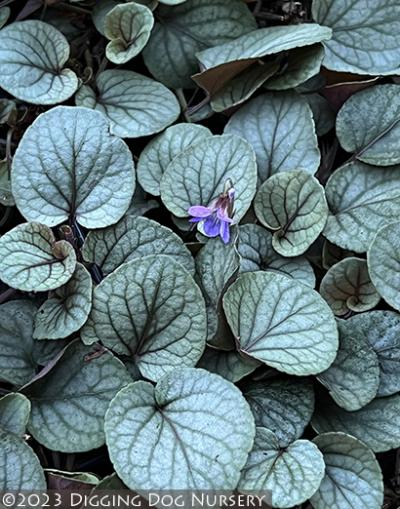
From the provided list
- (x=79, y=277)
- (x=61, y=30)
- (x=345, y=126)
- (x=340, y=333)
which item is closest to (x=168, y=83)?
(x=61, y=30)

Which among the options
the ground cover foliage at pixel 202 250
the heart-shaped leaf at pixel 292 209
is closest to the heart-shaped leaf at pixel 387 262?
the ground cover foliage at pixel 202 250

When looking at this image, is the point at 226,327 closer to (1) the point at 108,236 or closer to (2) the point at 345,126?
(1) the point at 108,236

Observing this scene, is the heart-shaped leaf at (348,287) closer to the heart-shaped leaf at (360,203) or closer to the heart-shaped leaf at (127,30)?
the heart-shaped leaf at (360,203)

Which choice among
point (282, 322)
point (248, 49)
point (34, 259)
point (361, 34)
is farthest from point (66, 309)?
point (361, 34)

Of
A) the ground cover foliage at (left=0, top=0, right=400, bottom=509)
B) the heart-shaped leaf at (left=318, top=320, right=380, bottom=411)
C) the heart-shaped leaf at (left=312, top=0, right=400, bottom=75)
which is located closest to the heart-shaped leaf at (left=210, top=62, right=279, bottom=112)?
the ground cover foliage at (left=0, top=0, right=400, bottom=509)

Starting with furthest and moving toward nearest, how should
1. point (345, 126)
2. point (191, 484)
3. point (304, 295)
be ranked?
point (345, 126) → point (304, 295) → point (191, 484)

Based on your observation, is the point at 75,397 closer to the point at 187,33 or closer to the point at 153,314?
the point at 153,314
